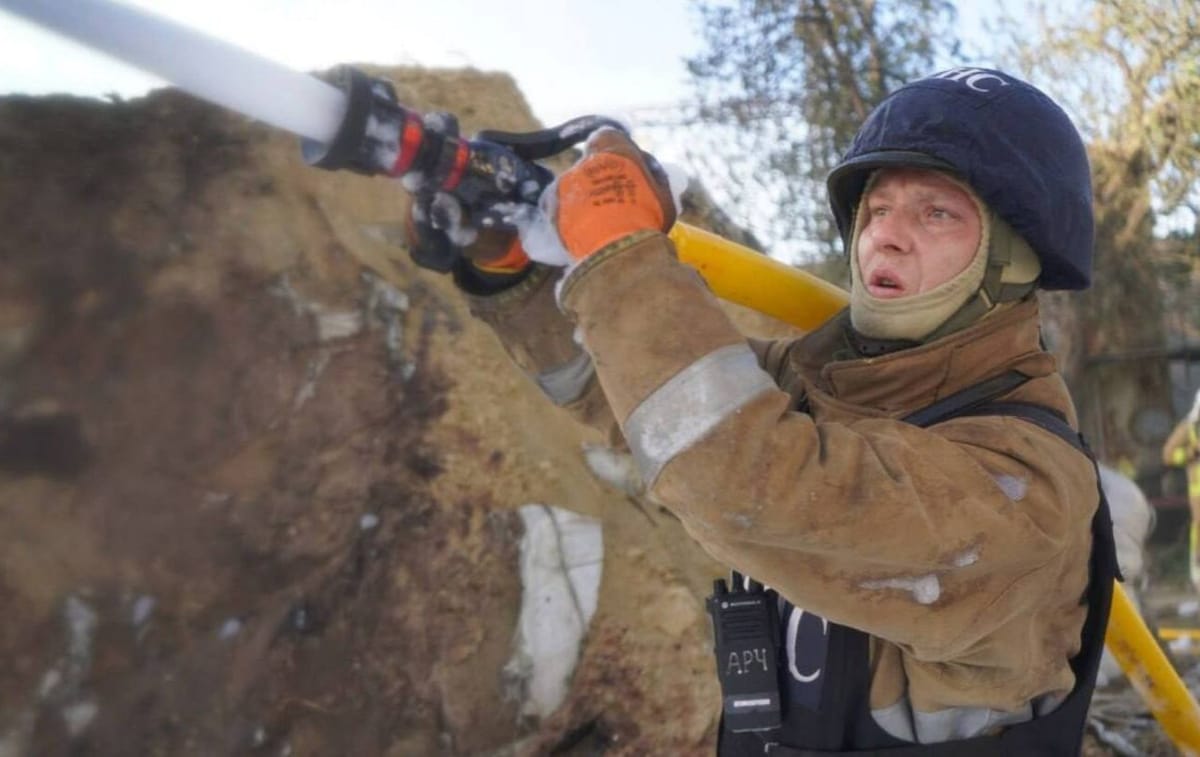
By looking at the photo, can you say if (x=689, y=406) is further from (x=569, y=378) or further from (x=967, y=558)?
(x=569, y=378)

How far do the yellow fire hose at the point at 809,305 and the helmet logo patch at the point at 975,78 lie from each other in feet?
1.58

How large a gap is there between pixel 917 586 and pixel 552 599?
2.09 m

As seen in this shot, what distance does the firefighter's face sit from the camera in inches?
67.8

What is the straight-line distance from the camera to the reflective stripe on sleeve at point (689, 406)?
1.24m

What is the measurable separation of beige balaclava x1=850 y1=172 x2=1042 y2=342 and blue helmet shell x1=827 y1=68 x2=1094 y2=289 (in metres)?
0.03

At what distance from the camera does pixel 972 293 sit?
5.65 feet

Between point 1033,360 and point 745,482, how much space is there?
28.1 inches

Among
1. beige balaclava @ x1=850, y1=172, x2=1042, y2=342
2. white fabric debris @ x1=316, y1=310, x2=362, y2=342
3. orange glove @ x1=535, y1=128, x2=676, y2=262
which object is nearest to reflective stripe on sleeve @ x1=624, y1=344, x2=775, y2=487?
orange glove @ x1=535, y1=128, x2=676, y2=262

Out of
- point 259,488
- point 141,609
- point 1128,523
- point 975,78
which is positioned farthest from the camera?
point 1128,523

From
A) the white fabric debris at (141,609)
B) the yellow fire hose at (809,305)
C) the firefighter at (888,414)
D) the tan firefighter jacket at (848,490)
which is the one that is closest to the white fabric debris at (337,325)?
the white fabric debris at (141,609)

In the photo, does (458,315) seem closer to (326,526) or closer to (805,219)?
(326,526)

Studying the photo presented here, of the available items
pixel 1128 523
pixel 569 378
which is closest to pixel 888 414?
pixel 569 378

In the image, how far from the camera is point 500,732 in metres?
3.07

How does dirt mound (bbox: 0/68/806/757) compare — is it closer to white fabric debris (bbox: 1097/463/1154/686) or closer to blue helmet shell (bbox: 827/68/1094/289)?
blue helmet shell (bbox: 827/68/1094/289)
